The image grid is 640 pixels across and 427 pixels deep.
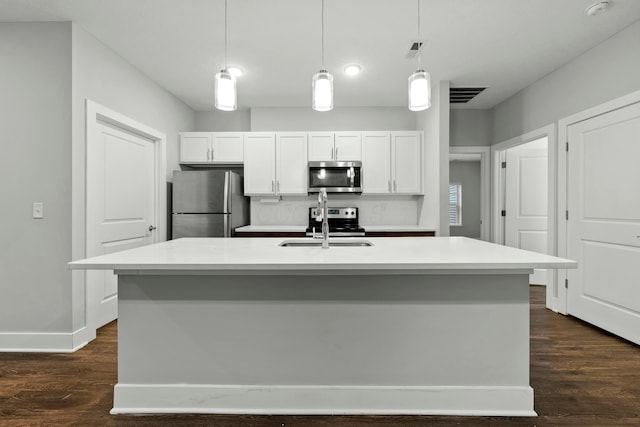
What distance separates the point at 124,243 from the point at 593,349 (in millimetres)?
4146

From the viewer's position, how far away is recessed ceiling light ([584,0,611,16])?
7.80 ft

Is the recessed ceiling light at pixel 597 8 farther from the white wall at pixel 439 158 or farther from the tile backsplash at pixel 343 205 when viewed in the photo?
the tile backsplash at pixel 343 205

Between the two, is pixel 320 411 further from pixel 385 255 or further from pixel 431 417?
pixel 385 255

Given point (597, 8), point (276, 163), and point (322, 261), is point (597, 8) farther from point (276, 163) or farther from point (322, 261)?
point (276, 163)

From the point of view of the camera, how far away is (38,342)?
2.62 metres

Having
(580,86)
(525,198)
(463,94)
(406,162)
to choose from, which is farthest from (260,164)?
(525,198)

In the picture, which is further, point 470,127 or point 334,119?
point 470,127

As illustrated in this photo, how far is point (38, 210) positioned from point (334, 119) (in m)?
3.39

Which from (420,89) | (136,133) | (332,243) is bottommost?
(332,243)

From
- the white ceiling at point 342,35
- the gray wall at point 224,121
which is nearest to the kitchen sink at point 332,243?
the white ceiling at point 342,35

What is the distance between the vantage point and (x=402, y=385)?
1.79 meters

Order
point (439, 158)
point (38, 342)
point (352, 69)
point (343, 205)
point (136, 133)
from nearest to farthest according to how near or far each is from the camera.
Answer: point (38, 342) < point (352, 69) < point (136, 133) < point (439, 158) < point (343, 205)

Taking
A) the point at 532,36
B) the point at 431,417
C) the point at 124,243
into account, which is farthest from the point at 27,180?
the point at 532,36

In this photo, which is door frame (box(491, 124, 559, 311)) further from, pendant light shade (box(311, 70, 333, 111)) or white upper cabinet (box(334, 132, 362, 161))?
pendant light shade (box(311, 70, 333, 111))
